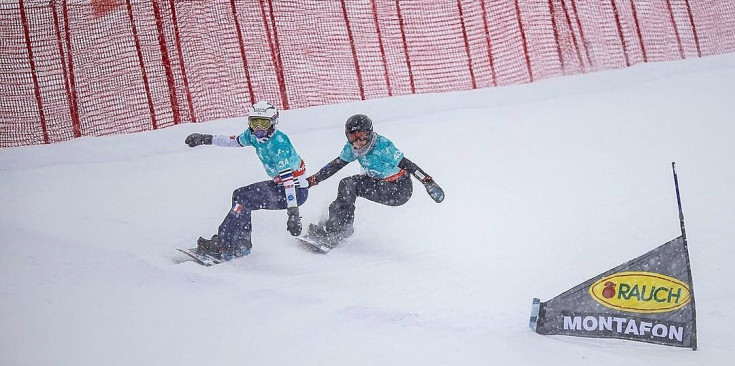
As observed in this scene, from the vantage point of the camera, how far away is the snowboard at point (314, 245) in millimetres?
5957

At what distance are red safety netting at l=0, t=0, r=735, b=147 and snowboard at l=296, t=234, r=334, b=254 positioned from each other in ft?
10.5

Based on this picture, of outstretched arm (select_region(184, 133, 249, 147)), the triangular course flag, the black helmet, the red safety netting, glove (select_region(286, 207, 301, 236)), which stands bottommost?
the triangular course flag

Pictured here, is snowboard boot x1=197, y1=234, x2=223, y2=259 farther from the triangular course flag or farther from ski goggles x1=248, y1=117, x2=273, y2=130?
the triangular course flag

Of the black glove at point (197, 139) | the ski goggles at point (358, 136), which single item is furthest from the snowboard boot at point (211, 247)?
the ski goggles at point (358, 136)

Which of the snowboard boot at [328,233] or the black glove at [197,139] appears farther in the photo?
the snowboard boot at [328,233]

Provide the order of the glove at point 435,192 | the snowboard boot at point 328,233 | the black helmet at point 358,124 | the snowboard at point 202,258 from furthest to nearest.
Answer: the snowboard boot at point 328,233 → the black helmet at point 358,124 → the glove at point 435,192 → the snowboard at point 202,258

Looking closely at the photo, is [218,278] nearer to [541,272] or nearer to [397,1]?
[541,272]

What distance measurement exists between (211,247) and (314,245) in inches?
32.8

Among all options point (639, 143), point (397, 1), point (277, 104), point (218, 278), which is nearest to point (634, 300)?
point (218, 278)

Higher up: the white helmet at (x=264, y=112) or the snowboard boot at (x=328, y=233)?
the white helmet at (x=264, y=112)

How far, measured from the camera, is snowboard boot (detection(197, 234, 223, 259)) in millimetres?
5668

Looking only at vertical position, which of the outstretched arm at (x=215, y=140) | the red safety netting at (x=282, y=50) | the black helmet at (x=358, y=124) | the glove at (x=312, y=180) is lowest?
the glove at (x=312, y=180)

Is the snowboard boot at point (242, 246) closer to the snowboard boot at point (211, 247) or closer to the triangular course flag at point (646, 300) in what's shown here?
the snowboard boot at point (211, 247)

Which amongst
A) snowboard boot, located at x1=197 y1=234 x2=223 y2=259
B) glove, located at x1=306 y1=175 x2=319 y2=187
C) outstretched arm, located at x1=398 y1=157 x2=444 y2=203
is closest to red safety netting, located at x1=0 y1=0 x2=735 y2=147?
glove, located at x1=306 y1=175 x2=319 y2=187
